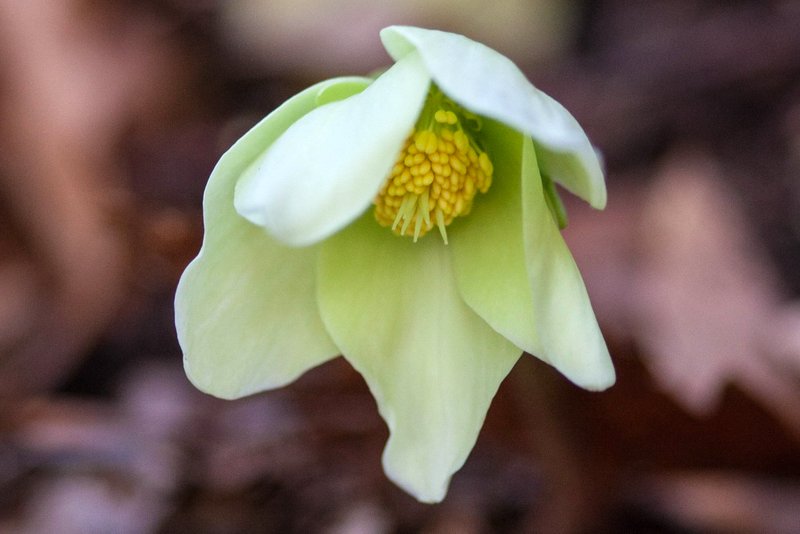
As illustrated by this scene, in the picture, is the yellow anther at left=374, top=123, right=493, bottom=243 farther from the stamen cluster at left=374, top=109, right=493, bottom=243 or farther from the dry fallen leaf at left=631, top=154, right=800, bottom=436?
the dry fallen leaf at left=631, top=154, right=800, bottom=436

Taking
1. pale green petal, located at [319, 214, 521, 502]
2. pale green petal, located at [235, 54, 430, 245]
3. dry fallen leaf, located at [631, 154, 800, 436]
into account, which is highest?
pale green petal, located at [235, 54, 430, 245]

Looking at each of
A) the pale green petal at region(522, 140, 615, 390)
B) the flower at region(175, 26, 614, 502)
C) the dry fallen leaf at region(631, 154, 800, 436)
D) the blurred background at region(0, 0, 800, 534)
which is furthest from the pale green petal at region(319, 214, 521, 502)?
the dry fallen leaf at region(631, 154, 800, 436)

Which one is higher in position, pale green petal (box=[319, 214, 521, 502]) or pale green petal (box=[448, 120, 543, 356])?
pale green petal (box=[448, 120, 543, 356])

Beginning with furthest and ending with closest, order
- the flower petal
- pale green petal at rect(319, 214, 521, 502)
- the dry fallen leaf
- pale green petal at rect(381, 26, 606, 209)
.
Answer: the dry fallen leaf → pale green petal at rect(319, 214, 521, 502) → the flower petal → pale green petal at rect(381, 26, 606, 209)

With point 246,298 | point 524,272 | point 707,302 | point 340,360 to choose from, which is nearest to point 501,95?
point 524,272

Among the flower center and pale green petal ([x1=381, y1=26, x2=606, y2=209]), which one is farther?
the flower center

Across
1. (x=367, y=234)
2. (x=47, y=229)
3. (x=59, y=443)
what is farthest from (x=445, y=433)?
(x=47, y=229)

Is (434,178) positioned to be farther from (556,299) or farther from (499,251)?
(556,299)

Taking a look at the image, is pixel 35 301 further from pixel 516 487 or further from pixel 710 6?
pixel 710 6
